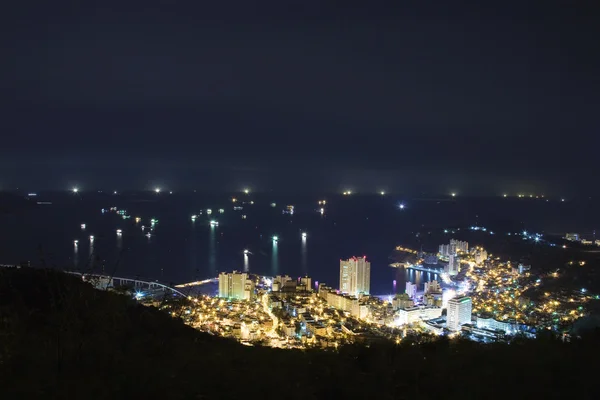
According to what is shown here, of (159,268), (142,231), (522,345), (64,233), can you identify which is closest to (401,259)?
(159,268)

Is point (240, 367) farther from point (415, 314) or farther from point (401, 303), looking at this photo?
point (401, 303)

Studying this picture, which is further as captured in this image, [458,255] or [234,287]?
[458,255]

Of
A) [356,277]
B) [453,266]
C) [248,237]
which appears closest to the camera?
[356,277]

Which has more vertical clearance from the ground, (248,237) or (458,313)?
(458,313)

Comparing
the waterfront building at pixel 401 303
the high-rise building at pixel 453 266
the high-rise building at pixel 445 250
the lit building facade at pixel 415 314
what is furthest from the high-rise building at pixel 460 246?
the lit building facade at pixel 415 314

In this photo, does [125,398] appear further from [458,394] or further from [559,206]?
[559,206]

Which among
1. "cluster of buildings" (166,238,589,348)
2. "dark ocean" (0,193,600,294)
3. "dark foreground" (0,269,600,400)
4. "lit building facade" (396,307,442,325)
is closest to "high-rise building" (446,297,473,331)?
"cluster of buildings" (166,238,589,348)

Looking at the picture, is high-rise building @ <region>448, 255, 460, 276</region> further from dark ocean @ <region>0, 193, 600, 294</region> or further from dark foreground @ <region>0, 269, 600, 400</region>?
dark foreground @ <region>0, 269, 600, 400</region>

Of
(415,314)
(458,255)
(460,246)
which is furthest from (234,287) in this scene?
(460,246)
